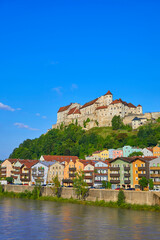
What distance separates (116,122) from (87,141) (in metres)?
18.1

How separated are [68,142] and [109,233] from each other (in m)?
95.9

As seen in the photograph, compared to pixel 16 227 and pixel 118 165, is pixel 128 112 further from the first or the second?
pixel 16 227

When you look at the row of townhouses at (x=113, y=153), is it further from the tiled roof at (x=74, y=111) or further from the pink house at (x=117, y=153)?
the tiled roof at (x=74, y=111)

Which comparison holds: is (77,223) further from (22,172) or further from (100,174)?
(22,172)

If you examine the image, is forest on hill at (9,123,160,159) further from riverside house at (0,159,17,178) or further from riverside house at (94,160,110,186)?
riverside house at (94,160,110,186)

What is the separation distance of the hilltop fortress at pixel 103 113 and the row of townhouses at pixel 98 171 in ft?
182

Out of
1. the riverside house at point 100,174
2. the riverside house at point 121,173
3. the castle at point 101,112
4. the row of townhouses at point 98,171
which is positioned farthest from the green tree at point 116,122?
the riverside house at point 121,173

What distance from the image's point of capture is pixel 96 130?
14212 cm

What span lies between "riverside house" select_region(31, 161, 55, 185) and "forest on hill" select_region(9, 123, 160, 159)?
29198 millimetres

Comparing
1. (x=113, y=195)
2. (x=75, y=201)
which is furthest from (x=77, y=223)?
(x=75, y=201)

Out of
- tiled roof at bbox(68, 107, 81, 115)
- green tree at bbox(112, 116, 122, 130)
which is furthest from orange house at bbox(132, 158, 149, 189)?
tiled roof at bbox(68, 107, 81, 115)

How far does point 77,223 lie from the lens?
3950 cm

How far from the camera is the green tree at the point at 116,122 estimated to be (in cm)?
13620

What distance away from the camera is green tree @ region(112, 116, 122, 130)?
13620 centimetres
